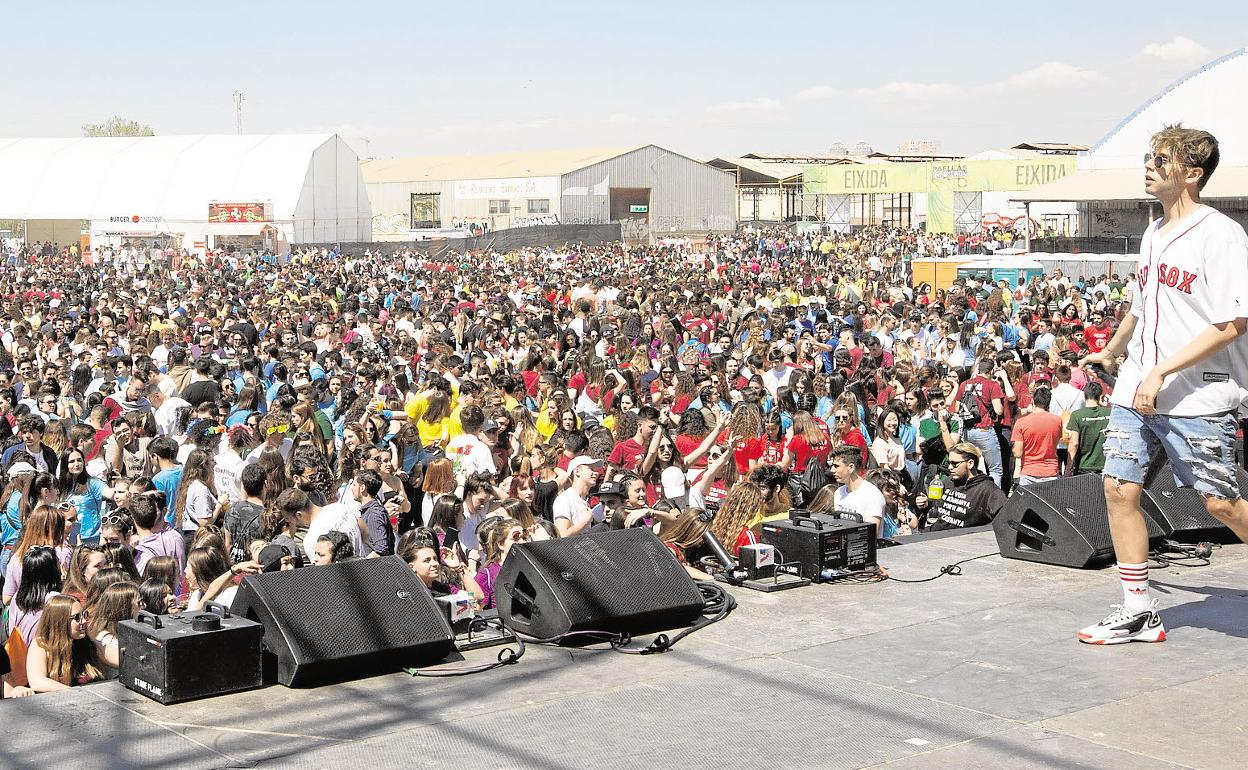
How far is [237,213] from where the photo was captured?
54312mm

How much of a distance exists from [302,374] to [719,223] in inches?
2546

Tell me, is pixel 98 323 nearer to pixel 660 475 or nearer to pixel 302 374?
pixel 302 374

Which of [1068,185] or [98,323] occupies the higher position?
[1068,185]

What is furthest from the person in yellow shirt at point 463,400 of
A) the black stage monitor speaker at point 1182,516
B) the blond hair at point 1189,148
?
the blond hair at point 1189,148

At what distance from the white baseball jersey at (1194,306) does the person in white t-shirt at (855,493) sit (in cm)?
262

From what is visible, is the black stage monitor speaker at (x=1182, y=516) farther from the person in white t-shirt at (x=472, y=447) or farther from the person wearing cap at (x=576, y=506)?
the person in white t-shirt at (x=472, y=447)

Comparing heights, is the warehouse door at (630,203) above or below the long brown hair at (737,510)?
above

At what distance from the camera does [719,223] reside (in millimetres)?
75938

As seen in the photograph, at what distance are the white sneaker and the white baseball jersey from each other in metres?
0.81

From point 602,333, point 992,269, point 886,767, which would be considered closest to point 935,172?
point 992,269

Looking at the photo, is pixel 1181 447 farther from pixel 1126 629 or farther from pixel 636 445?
pixel 636 445

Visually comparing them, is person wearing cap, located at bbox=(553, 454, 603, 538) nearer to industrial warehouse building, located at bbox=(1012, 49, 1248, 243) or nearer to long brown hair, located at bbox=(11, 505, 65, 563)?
long brown hair, located at bbox=(11, 505, 65, 563)

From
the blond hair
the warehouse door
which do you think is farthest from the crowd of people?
the warehouse door

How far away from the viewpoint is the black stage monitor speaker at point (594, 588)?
5.34m
